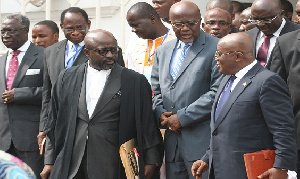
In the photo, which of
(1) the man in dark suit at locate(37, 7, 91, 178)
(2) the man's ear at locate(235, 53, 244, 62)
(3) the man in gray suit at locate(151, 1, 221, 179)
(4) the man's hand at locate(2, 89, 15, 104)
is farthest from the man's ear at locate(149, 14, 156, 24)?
(2) the man's ear at locate(235, 53, 244, 62)

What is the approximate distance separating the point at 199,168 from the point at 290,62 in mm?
1189

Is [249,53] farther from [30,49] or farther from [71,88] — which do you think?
[30,49]

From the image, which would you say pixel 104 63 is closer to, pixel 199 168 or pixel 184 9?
pixel 184 9

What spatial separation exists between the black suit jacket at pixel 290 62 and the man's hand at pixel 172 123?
93 centimetres

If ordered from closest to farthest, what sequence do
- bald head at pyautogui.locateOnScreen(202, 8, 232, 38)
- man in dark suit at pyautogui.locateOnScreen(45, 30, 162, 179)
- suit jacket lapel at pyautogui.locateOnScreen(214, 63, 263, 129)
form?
suit jacket lapel at pyautogui.locateOnScreen(214, 63, 263, 129), man in dark suit at pyautogui.locateOnScreen(45, 30, 162, 179), bald head at pyautogui.locateOnScreen(202, 8, 232, 38)

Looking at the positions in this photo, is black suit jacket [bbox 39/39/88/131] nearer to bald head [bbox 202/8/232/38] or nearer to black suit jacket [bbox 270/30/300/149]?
bald head [bbox 202/8/232/38]

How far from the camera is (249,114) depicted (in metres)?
4.48

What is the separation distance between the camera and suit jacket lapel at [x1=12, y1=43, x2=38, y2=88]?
688cm

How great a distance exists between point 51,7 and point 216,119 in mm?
5102

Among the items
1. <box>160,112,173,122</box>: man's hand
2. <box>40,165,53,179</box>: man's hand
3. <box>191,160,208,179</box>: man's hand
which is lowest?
<box>40,165,53,179</box>: man's hand

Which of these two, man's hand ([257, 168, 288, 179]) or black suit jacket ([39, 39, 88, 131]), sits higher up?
black suit jacket ([39, 39, 88, 131])

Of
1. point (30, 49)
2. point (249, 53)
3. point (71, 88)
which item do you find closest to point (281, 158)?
point (249, 53)

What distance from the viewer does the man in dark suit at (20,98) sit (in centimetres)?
680

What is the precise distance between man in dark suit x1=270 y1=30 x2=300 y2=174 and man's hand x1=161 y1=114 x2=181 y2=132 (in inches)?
36.5
